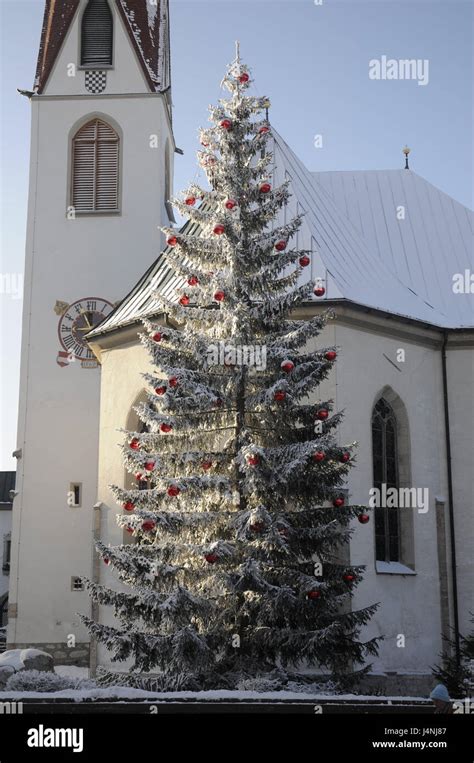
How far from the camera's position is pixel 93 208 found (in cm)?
2848

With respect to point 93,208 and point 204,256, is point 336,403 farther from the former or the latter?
point 93,208

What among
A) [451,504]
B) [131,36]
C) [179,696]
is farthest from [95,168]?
[179,696]

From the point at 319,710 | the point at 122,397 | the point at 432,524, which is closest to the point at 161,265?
the point at 122,397

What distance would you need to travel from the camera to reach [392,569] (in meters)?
19.9

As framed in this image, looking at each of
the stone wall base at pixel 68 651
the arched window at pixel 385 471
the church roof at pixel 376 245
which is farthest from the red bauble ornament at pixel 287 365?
the stone wall base at pixel 68 651

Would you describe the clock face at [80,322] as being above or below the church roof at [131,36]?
below

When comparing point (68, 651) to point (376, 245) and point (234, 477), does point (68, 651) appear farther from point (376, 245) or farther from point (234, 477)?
point (376, 245)

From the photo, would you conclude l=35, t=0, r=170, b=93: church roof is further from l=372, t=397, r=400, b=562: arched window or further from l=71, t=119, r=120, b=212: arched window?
l=372, t=397, r=400, b=562: arched window

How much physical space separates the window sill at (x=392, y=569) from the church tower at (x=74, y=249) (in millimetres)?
9108

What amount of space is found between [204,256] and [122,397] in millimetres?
5434

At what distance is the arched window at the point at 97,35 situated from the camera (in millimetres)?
29625

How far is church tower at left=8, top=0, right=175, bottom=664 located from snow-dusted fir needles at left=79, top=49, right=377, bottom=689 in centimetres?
1037

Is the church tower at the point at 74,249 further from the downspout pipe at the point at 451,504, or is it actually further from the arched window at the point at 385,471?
the downspout pipe at the point at 451,504

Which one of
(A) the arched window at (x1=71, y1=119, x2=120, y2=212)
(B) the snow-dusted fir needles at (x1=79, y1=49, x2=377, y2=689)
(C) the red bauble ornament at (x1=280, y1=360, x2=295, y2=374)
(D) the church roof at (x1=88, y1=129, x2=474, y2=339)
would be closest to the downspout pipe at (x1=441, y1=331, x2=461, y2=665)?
(D) the church roof at (x1=88, y1=129, x2=474, y2=339)
